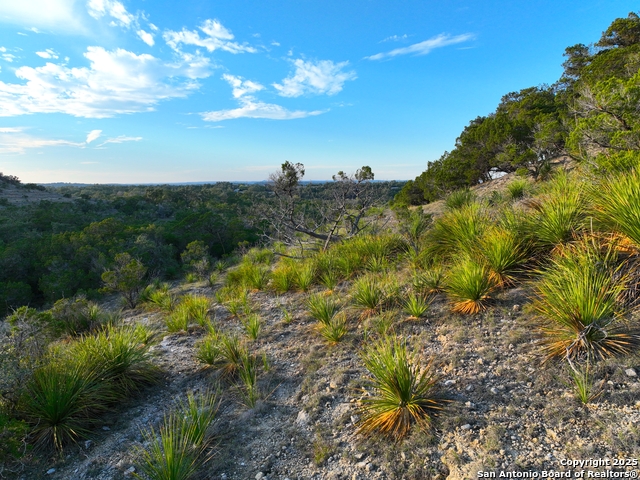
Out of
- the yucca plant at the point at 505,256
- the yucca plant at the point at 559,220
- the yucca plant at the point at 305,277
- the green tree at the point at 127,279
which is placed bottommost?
the green tree at the point at 127,279

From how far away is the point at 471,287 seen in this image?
12.9 feet

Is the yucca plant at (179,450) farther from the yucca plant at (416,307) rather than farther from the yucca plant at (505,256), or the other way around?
the yucca plant at (505,256)

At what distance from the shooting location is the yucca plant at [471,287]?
3.93 meters

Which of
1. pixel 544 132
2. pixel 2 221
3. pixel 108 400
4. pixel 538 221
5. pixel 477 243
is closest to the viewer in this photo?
pixel 108 400

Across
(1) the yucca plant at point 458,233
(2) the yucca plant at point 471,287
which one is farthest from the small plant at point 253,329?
(1) the yucca plant at point 458,233

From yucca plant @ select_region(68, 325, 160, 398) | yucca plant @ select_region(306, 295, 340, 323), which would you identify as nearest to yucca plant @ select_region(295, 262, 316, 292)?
yucca plant @ select_region(306, 295, 340, 323)

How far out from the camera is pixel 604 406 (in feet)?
7.29

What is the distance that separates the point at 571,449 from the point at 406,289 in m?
3.12

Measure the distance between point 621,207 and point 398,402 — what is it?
3288 millimetres

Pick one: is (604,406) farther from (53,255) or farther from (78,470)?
(53,255)

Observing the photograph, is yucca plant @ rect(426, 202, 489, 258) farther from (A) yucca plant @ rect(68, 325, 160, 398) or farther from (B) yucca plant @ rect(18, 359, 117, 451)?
(B) yucca plant @ rect(18, 359, 117, 451)

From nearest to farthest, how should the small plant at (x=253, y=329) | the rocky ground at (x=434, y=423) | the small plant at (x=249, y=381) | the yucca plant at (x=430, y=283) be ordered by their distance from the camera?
the rocky ground at (x=434, y=423), the small plant at (x=249, y=381), the yucca plant at (x=430, y=283), the small plant at (x=253, y=329)

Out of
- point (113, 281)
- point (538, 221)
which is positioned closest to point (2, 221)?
point (113, 281)

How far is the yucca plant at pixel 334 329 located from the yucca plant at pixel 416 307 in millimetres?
952
